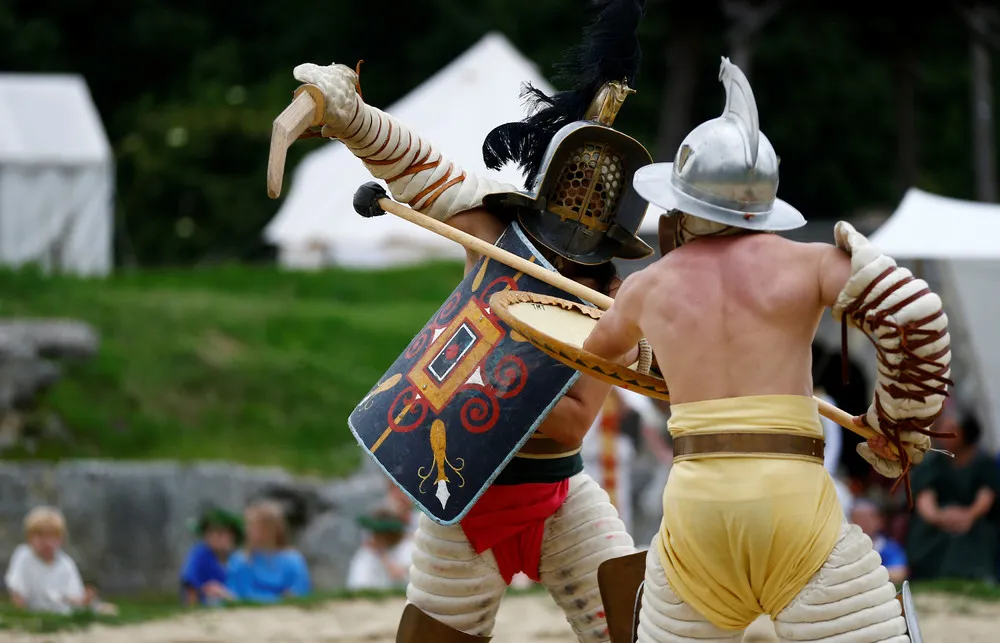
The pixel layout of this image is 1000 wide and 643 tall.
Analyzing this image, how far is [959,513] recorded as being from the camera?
805cm

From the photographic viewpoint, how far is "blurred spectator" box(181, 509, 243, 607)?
8.01 m

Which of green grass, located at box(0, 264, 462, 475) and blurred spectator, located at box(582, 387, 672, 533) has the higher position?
blurred spectator, located at box(582, 387, 672, 533)

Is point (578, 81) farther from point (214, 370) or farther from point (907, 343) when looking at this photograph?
point (214, 370)

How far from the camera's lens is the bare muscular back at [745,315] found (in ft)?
11.4

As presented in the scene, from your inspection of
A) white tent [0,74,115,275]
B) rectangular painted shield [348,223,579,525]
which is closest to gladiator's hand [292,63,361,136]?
rectangular painted shield [348,223,579,525]

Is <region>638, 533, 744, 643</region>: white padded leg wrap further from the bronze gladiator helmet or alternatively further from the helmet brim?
the bronze gladiator helmet

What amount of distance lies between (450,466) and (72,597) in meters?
3.89

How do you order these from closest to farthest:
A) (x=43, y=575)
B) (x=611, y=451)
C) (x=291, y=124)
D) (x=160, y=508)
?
1. (x=291, y=124)
2. (x=43, y=575)
3. (x=611, y=451)
4. (x=160, y=508)

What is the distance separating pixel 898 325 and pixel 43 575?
5201 mm

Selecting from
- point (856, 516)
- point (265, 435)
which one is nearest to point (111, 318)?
point (265, 435)

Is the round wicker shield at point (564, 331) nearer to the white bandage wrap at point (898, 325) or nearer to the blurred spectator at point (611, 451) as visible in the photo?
the white bandage wrap at point (898, 325)

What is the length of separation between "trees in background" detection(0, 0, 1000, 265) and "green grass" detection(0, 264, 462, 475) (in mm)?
9579

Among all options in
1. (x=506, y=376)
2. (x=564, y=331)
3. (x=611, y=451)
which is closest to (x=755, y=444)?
(x=564, y=331)

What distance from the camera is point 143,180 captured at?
23062mm
